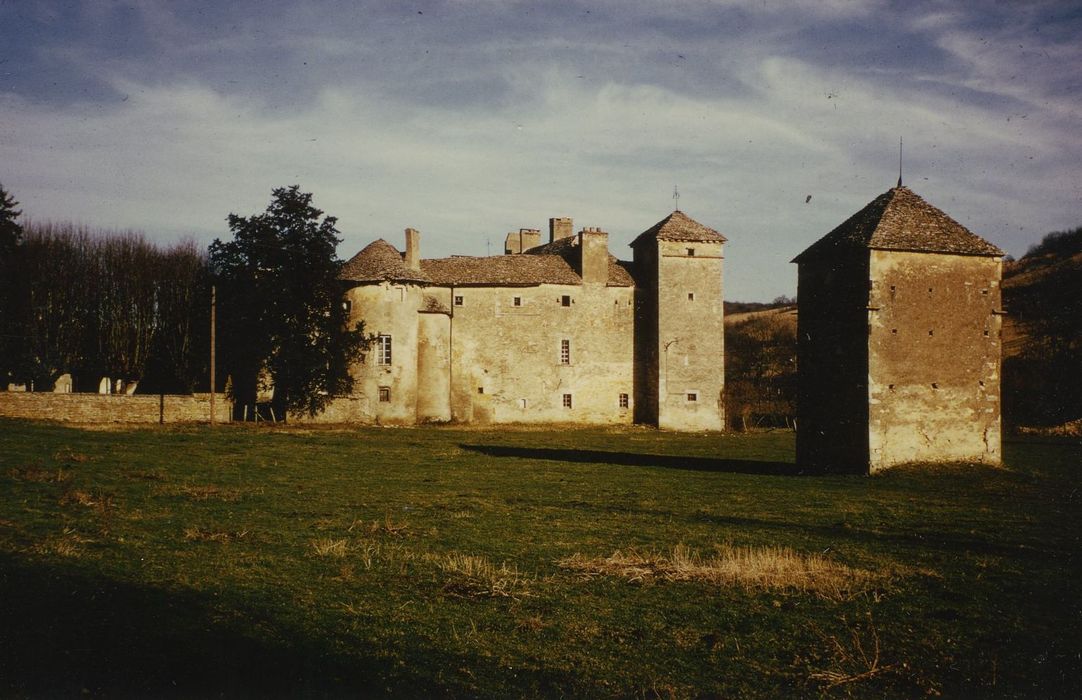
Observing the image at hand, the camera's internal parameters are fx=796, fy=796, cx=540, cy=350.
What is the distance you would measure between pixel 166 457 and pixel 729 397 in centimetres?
3339

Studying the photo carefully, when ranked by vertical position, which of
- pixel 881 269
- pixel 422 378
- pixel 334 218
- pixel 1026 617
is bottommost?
pixel 1026 617

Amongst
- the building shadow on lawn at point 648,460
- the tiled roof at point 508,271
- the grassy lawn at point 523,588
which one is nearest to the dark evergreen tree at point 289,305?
the tiled roof at point 508,271

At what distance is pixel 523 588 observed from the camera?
9789 mm

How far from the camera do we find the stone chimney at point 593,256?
47.5m

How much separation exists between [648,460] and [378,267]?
21.7 meters

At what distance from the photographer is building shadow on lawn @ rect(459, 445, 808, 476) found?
25.2 m

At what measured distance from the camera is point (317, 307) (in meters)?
Answer: 41.7

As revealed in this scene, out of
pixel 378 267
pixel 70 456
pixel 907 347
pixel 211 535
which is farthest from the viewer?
pixel 378 267

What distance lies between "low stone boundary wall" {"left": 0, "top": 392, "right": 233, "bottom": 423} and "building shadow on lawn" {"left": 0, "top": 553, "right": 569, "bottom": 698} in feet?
104

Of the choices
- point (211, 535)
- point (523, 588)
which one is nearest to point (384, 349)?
point (211, 535)

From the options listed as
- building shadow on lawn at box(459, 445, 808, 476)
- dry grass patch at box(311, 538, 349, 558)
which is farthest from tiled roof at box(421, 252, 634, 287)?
dry grass patch at box(311, 538, 349, 558)

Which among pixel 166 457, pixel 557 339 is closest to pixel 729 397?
pixel 557 339

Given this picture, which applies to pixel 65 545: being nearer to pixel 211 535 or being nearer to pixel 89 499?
pixel 211 535

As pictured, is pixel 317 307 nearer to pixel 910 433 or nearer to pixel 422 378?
pixel 422 378
